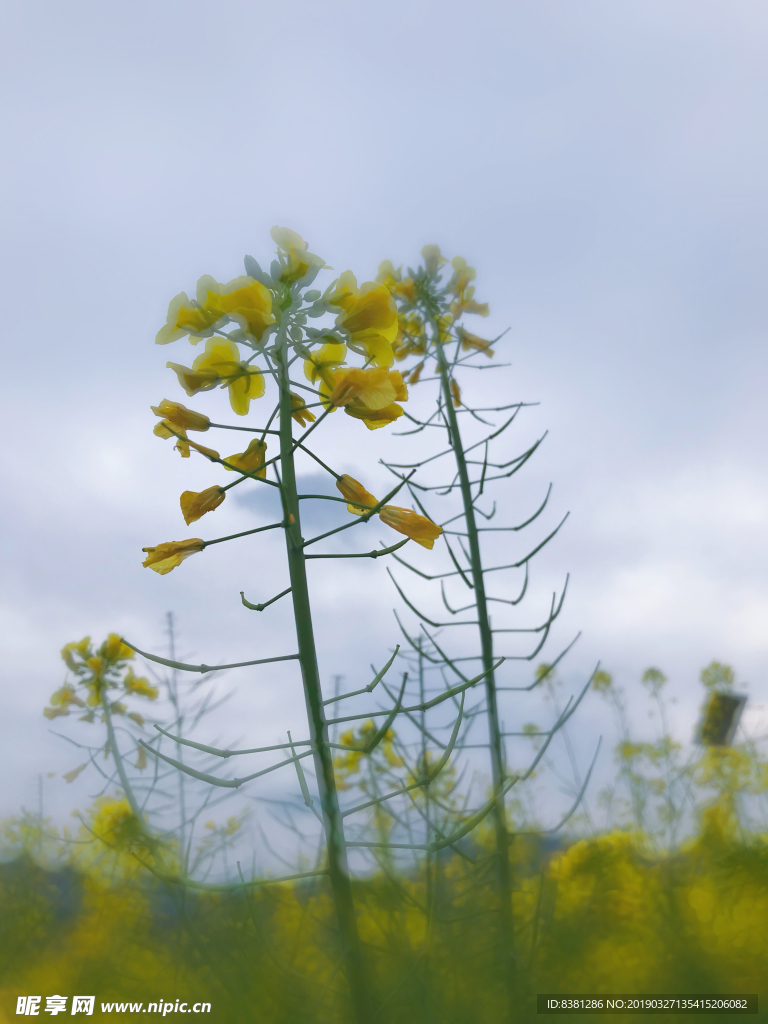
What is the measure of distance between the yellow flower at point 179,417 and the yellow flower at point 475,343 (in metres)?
1.91

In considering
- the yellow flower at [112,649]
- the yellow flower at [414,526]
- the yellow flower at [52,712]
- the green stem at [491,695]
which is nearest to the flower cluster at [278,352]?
the yellow flower at [414,526]

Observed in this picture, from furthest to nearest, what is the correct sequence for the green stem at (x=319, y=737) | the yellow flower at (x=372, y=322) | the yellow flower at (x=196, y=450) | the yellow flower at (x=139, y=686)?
the yellow flower at (x=139, y=686) → the yellow flower at (x=372, y=322) → the yellow flower at (x=196, y=450) → the green stem at (x=319, y=737)

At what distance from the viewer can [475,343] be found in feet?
9.62

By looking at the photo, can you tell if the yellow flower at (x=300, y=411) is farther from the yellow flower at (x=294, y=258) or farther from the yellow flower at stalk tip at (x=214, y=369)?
the yellow flower at (x=294, y=258)

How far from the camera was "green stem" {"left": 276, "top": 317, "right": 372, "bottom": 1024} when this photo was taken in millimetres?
965

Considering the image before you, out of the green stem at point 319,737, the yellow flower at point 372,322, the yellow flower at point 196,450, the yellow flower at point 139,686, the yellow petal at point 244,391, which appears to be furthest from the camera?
the yellow flower at point 139,686

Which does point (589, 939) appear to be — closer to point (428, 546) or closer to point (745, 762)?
point (428, 546)

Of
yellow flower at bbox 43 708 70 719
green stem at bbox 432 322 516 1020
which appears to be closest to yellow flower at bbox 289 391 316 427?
green stem at bbox 432 322 516 1020

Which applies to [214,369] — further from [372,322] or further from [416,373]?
[416,373]

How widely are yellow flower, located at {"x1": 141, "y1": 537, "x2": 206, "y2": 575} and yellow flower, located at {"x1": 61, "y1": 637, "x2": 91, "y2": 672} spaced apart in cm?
305

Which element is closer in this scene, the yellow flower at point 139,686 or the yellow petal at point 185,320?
the yellow petal at point 185,320

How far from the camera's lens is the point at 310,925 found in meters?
1.61

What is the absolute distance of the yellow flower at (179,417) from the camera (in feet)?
4.10

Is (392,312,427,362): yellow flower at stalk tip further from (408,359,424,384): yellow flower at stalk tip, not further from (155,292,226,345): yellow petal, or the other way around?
(155,292,226,345): yellow petal
